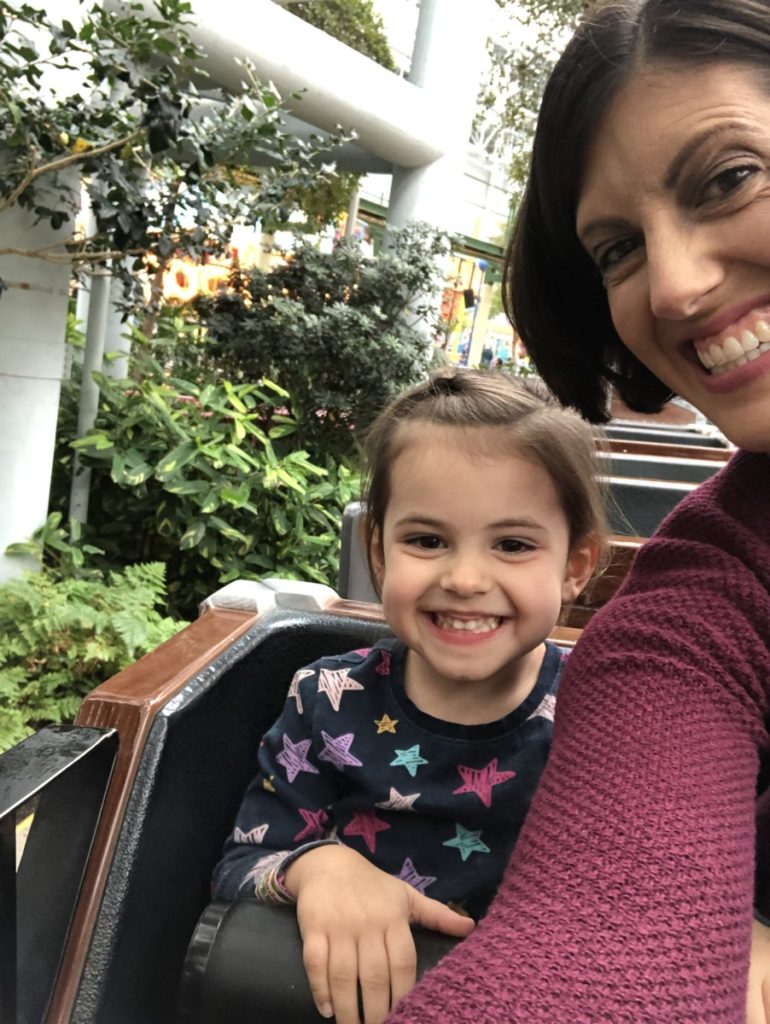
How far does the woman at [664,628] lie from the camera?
592 mm

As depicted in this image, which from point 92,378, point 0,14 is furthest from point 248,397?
point 0,14

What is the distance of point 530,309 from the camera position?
1.06 m

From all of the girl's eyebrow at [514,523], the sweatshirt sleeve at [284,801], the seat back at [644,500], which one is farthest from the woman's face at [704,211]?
the seat back at [644,500]

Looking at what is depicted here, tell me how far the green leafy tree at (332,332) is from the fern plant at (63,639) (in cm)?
176

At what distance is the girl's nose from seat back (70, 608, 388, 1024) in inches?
14.3

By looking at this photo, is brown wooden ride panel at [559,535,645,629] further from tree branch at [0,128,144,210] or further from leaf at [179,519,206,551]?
tree branch at [0,128,144,210]

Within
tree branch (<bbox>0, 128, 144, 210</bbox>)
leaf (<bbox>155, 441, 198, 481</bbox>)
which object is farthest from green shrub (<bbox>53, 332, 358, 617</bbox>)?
A: tree branch (<bbox>0, 128, 144, 210</bbox>)

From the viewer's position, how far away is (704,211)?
742 millimetres

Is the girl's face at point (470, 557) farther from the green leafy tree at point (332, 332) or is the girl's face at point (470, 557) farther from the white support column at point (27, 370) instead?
the green leafy tree at point (332, 332)

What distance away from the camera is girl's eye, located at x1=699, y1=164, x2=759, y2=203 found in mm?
719

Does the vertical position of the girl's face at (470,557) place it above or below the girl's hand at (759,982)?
above

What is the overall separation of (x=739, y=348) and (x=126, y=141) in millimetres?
2552

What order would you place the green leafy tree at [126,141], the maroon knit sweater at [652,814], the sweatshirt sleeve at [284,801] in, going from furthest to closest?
1. the green leafy tree at [126,141]
2. the sweatshirt sleeve at [284,801]
3. the maroon knit sweater at [652,814]

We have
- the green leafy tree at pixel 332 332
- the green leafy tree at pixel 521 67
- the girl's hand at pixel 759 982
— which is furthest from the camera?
the green leafy tree at pixel 521 67
